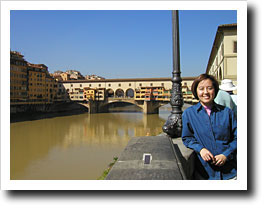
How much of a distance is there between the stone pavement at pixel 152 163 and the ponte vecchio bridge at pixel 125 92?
28.0 m

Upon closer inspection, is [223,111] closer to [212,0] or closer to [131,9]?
[212,0]

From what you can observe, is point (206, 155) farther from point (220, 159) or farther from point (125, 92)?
point (125, 92)

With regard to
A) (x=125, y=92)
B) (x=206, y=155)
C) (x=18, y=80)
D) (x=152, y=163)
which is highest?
(x=18, y=80)

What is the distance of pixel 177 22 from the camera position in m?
3.34

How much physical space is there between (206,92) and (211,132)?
1.13ft

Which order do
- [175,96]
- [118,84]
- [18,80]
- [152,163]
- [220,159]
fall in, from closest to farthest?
1. [220,159]
2. [152,163]
3. [175,96]
4. [18,80]
5. [118,84]

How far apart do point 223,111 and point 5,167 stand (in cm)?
221

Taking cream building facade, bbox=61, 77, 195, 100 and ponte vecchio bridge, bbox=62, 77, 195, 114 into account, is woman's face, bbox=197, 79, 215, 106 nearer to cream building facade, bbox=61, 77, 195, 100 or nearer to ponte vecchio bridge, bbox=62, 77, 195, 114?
ponte vecchio bridge, bbox=62, 77, 195, 114

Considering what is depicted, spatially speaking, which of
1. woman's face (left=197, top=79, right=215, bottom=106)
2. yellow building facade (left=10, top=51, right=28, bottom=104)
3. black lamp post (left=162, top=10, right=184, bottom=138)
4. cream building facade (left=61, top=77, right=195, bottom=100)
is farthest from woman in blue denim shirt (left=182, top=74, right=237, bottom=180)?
cream building facade (left=61, top=77, right=195, bottom=100)

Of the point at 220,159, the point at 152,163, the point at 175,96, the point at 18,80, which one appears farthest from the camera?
the point at 18,80

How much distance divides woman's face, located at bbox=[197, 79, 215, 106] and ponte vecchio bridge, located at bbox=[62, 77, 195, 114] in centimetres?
2837

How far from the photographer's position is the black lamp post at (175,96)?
317cm

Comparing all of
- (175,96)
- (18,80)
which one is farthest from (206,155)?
(18,80)

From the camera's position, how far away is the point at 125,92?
3453 centimetres
